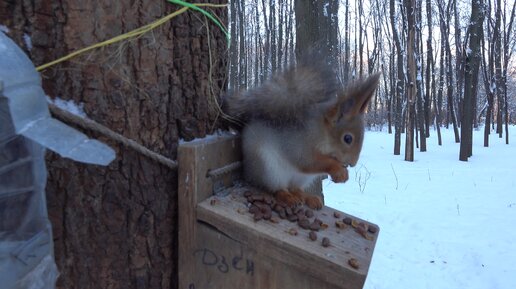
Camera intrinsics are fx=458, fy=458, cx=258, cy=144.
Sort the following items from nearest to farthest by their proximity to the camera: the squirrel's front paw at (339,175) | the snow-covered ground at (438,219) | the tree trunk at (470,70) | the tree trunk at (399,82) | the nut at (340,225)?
the nut at (340,225)
the squirrel's front paw at (339,175)
the snow-covered ground at (438,219)
the tree trunk at (470,70)
the tree trunk at (399,82)

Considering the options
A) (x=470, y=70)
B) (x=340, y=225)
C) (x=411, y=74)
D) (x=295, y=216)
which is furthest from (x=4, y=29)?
(x=470, y=70)

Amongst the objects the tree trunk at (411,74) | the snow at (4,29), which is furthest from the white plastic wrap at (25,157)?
→ the tree trunk at (411,74)

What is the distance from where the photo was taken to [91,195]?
34.2 inches

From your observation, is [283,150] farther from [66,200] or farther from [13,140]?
[13,140]

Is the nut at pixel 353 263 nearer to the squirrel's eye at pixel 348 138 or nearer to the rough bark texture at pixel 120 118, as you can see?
the rough bark texture at pixel 120 118

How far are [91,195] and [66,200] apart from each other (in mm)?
45

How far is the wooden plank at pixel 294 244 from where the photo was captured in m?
0.87

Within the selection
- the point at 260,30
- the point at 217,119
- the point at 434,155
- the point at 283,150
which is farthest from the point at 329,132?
the point at 260,30

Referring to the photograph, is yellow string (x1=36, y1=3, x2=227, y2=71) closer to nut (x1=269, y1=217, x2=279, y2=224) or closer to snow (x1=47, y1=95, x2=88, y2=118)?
snow (x1=47, y1=95, x2=88, y2=118)

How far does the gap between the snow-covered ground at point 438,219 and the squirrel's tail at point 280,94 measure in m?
2.70

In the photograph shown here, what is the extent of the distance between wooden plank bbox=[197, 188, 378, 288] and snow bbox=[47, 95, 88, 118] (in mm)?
304

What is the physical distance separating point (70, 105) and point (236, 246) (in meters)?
0.43

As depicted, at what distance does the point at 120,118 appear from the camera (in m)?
0.89

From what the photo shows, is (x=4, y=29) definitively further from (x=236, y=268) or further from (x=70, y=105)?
(x=236, y=268)
